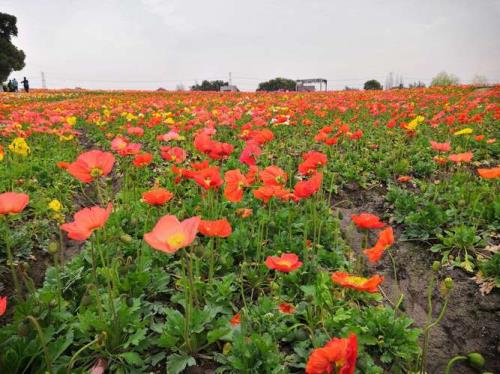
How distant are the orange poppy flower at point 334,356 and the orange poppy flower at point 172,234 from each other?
544mm

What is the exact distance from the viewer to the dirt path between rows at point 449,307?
2.04 metres

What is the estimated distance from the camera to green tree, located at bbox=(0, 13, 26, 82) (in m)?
32.5

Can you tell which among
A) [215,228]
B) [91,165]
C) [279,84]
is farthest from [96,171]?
[279,84]

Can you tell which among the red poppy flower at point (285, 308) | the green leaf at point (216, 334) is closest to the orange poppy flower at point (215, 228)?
the green leaf at point (216, 334)

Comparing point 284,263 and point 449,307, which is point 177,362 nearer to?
point 284,263

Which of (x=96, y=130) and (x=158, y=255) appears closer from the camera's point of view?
(x=158, y=255)

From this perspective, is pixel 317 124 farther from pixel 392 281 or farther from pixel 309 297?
pixel 309 297

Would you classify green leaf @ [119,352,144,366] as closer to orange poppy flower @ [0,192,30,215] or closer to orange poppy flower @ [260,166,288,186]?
orange poppy flower @ [0,192,30,215]

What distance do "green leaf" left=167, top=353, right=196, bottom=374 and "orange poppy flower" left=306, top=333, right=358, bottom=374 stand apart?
0.77m

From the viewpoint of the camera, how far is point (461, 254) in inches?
111

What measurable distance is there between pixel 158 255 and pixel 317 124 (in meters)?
5.41

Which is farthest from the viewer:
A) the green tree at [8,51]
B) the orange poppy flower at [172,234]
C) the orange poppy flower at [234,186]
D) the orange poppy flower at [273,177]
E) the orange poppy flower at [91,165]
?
the green tree at [8,51]

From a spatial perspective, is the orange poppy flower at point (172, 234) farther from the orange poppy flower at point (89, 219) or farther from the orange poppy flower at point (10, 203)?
the orange poppy flower at point (10, 203)

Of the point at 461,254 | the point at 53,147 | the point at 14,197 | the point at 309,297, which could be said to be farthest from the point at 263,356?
the point at 53,147
